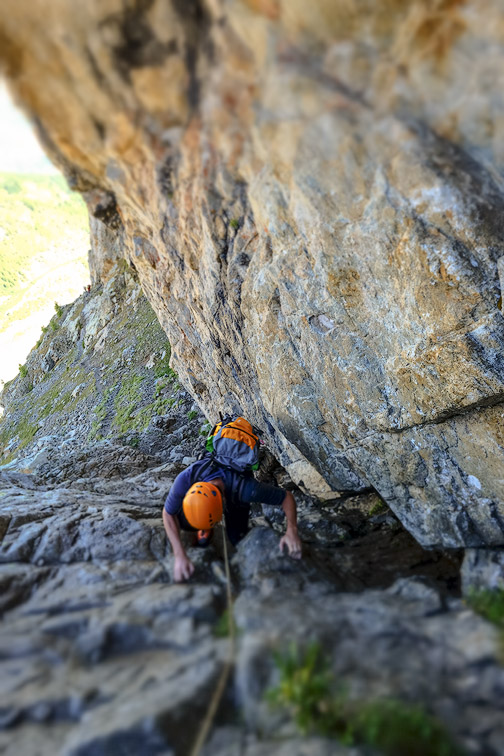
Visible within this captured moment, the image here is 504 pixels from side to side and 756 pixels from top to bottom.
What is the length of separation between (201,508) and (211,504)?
0.50 feet

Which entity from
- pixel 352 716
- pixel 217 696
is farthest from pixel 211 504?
pixel 352 716

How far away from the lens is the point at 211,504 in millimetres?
5754

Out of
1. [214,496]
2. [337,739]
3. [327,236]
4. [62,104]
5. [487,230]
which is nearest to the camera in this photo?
[337,739]

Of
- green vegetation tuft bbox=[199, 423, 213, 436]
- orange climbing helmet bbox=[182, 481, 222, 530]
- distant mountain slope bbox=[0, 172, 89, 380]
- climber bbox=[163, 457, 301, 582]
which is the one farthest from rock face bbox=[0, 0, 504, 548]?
distant mountain slope bbox=[0, 172, 89, 380]

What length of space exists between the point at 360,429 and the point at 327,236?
3.08 m

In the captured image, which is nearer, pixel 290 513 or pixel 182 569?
pixel 182 569

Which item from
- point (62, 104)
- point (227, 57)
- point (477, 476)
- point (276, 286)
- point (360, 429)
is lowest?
point (477, 476)

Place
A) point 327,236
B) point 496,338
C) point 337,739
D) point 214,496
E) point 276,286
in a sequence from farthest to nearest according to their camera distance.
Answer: point 276,286 → point 214,496 → point 327,236 → point 496,338 → point 337,739

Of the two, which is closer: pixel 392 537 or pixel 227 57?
pixel 227 57

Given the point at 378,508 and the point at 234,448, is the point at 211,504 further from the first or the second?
the point at 378,508

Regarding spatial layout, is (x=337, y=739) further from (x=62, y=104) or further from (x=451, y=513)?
(x=62, y=104)

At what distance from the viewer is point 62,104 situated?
11.0 ft

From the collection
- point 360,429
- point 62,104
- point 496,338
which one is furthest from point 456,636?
point 62,104

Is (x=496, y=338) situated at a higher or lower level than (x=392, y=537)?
higher
